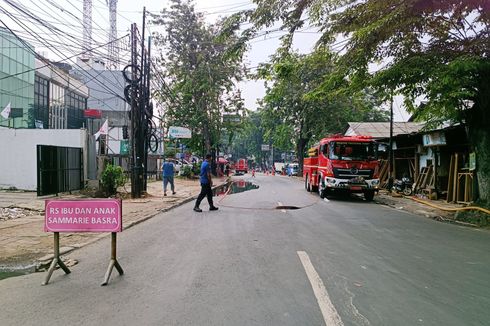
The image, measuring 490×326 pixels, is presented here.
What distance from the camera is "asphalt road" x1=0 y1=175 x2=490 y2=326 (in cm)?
437

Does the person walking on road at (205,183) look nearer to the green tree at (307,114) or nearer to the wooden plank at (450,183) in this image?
the wooden plank at (450,183)

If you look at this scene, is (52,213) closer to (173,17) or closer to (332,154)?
(332,154)

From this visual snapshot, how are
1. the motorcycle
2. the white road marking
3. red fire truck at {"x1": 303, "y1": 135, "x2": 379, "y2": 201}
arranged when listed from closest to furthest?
1. the white road marking
2. red fire truck at {"x1": 303, "y1": 135, "x2": 379, "y2": 201}
3. the motorcycle

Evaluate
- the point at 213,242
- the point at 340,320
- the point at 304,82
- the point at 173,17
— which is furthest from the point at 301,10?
the point at 304,82

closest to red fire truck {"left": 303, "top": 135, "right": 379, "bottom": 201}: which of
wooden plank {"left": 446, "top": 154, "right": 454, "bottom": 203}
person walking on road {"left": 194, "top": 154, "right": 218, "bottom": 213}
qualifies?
wooden plank {"left": 446, "top": 154, "right": 454, "bottom": 203}

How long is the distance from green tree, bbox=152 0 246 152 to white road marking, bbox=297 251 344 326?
27525mm

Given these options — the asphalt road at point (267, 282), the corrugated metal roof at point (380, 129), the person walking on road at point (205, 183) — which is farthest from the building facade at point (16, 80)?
the asphalt road at point (267, 282)

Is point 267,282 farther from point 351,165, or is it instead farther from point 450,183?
point 450,183

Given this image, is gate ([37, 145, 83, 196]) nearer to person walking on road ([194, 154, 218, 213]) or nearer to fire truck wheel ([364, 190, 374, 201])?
person walking on road ([194, 154, 218, 213])

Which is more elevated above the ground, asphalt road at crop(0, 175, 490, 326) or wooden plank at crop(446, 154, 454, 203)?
wooden plank at crop(446, 154, 454, 203)

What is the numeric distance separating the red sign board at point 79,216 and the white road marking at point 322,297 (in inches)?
111

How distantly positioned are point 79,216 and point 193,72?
1174 inches

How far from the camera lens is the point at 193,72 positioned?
34406 mm

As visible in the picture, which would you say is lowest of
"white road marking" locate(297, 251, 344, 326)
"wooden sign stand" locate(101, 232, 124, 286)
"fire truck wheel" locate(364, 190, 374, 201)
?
"fire truck wheel" locate(364, 190, 374, 201)
